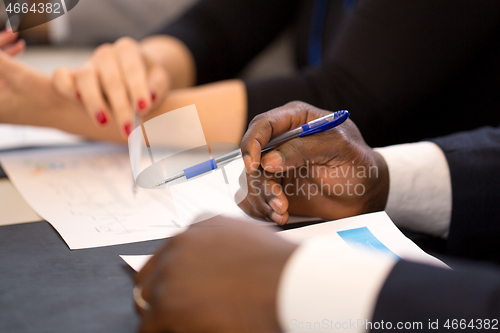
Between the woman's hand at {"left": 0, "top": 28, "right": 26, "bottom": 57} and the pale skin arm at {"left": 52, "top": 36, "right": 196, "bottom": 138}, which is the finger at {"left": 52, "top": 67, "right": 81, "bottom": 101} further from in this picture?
the woman's hand at {"left": 0, "top": 28, "right": 26, "bottom": 57}

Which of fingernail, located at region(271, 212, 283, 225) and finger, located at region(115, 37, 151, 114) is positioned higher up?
finger, located at region(115, 37, 151, 114)

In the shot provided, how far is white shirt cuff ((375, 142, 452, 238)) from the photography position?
0.42 m

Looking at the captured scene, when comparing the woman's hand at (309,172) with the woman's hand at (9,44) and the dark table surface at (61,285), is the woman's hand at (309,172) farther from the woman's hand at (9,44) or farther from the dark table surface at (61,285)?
the woman's hand at (9,44)

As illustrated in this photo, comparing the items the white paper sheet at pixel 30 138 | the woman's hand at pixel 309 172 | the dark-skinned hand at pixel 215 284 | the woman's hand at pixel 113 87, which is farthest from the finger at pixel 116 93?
the dark-skinned hand at pixel 215 284

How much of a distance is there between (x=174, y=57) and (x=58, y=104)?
25cm

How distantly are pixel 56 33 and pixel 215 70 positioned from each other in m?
0.78

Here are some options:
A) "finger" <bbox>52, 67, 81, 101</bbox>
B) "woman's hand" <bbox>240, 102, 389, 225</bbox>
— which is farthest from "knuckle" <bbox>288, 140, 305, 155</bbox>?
"finger" <bbox>52, 67, 81, 101</bbox>

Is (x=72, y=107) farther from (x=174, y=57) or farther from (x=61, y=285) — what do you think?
(x=61, y=285)

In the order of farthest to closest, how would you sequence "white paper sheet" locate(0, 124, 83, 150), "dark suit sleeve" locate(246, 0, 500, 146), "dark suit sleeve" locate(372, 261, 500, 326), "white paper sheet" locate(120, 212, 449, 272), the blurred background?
the blurred background < "white paper sheet" locate(0, 124, 83, 150) < "dark suit sleeve" locate(246, 0, 500, 146) < "white paper sheet" locate(120, 212, 449, 272) < "dark suit sleeve" locate(372, 261, 500, 326)

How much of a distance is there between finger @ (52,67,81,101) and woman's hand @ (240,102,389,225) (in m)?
0.34

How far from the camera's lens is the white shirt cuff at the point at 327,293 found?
8.3 inches

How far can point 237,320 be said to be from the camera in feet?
0.69

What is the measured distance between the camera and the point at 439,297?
210 mm

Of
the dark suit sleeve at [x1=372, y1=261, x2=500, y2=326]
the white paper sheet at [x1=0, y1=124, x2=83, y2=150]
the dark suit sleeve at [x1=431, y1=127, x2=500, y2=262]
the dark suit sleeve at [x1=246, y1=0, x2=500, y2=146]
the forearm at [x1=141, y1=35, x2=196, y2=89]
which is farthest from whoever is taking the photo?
the forearm at [x1=141, y1=35, x2=196, y2=89]
